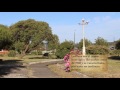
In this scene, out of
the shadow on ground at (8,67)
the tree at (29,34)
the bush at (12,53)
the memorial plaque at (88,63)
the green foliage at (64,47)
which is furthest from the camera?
the bush at (12,53)

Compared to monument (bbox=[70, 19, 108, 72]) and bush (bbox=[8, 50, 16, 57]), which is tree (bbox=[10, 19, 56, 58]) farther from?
monument (bbox=[70, 19, 108, 72])

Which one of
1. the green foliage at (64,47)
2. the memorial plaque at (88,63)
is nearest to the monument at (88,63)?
the memorial plaque at (88,63)

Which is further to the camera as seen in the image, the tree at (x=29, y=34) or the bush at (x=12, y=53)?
the bush at (x=12, y=53)

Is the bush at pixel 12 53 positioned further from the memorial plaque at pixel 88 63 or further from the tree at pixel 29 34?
the memorial plaque at pixel 88 63

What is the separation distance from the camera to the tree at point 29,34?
1976 inches

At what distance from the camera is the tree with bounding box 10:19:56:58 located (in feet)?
165

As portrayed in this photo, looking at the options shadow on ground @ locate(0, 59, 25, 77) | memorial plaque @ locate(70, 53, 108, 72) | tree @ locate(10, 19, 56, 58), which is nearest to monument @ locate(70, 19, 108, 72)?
memorial plaque @ locate(70, 53, 108, 72)

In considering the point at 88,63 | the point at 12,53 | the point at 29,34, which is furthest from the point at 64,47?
the point at 88,63

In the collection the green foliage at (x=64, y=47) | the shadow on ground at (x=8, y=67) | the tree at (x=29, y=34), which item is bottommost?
the shadow on ground at (x=8, y=67)

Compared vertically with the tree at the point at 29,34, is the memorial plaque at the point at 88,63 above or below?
below

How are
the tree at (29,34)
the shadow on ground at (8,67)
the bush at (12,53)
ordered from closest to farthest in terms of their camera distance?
the shadow on ground at (8,67) < the tree at (29,34) < the bush at (12,53)
